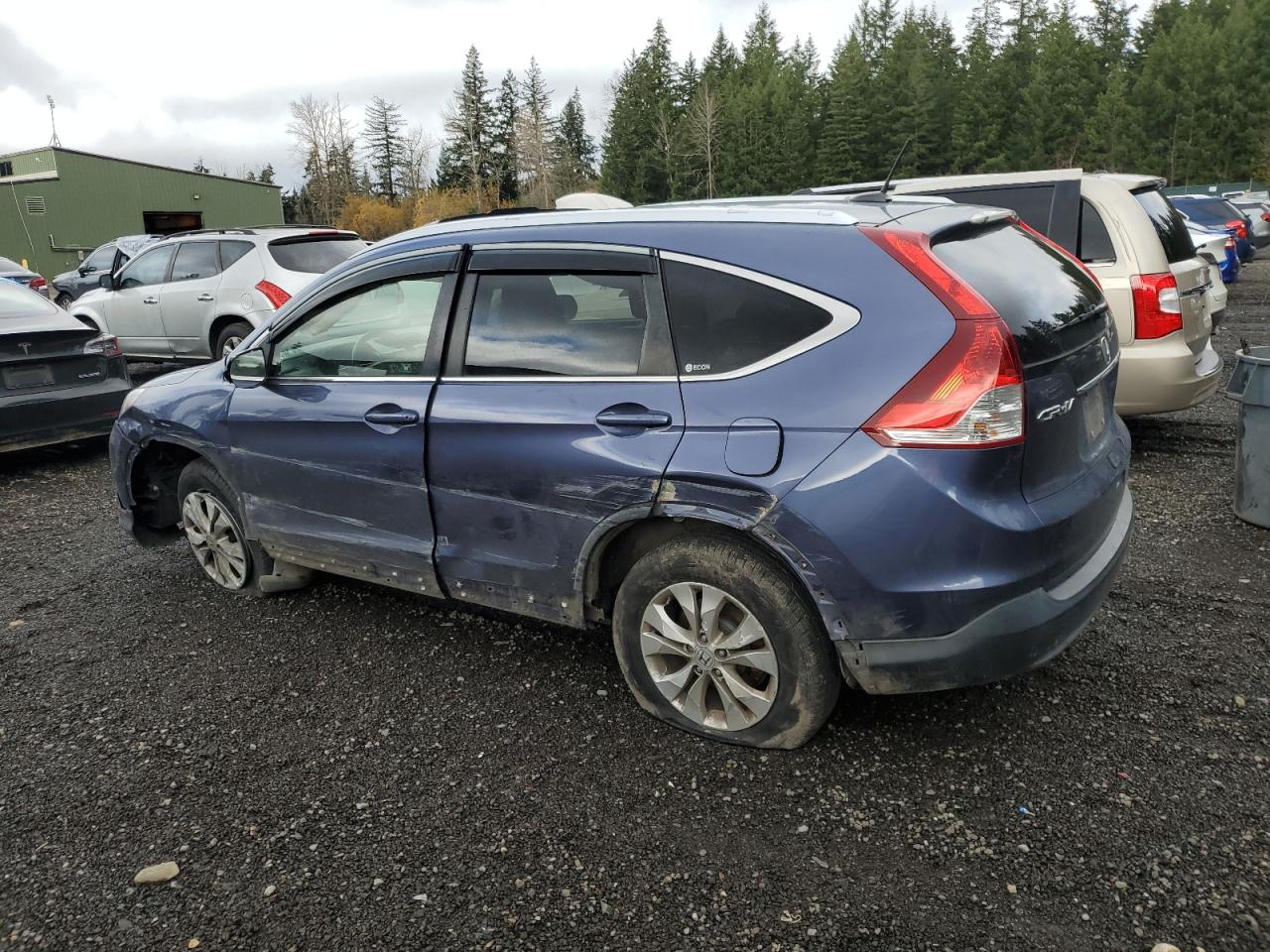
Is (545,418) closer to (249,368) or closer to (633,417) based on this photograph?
(633,417)

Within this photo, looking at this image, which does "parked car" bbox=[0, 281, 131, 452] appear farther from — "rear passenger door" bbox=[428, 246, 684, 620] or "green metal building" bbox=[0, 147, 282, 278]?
"green metal building" bbox=[0, 147, 282, 278]

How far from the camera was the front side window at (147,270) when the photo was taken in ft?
37.2

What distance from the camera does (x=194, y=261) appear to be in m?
11.0

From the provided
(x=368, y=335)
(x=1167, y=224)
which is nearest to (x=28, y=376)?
(x=368, y=335)

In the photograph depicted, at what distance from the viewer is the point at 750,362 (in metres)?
2.86

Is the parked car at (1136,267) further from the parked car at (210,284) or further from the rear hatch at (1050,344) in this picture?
the parked car at (210,284)

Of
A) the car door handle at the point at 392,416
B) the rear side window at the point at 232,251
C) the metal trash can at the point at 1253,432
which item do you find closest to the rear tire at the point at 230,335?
the rear side window at the point at 232,251

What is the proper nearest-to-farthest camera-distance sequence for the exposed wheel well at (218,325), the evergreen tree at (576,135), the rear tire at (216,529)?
the rear tire at (216,529) → the exposed wheel well at (218,325) → the evergreen tree at (576,135)

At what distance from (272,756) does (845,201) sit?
2.81m

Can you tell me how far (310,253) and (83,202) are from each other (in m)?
37.8

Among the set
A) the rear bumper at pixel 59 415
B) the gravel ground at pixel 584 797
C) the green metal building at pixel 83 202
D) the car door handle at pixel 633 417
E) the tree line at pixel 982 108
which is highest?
the tree line at pixel 982 108

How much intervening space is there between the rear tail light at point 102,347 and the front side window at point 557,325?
5.78m

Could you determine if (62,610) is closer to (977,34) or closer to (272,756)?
(272,756)

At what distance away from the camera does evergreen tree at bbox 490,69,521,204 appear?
80.9 metres
